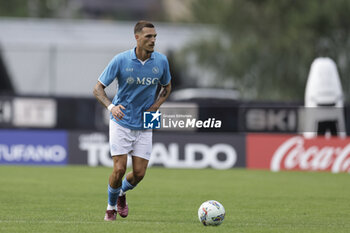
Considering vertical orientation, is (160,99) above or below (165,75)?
below

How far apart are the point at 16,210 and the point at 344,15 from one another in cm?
2490

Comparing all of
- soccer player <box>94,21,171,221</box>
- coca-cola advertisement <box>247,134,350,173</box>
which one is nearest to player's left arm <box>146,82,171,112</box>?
soccer player <box>94,21,171,221</box>

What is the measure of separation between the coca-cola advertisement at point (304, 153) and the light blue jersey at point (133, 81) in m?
9.67

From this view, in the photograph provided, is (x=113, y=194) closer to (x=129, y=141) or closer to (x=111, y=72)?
(x=129, y=141)

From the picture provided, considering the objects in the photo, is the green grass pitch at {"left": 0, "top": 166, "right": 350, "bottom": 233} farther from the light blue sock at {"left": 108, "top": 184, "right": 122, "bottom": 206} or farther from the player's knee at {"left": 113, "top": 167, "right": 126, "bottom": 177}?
the player's knee at {"left": 113, "top": 167, "right": 126, "bottom": 177}

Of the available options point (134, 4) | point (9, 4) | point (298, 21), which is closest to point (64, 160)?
point (298, 21)

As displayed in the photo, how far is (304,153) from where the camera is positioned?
1956cm

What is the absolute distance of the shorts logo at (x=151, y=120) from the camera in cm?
1034

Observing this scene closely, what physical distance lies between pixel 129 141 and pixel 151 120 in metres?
0.37

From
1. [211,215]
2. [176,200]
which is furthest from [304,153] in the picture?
[211,215]

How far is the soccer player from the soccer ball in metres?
1.10

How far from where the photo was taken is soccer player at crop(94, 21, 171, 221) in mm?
10211

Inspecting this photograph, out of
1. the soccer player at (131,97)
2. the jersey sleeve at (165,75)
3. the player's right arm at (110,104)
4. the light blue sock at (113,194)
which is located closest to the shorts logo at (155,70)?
the soccer player at (131,97)

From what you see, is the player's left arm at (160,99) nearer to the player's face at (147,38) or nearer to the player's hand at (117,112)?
the player's hand at (117,112)
